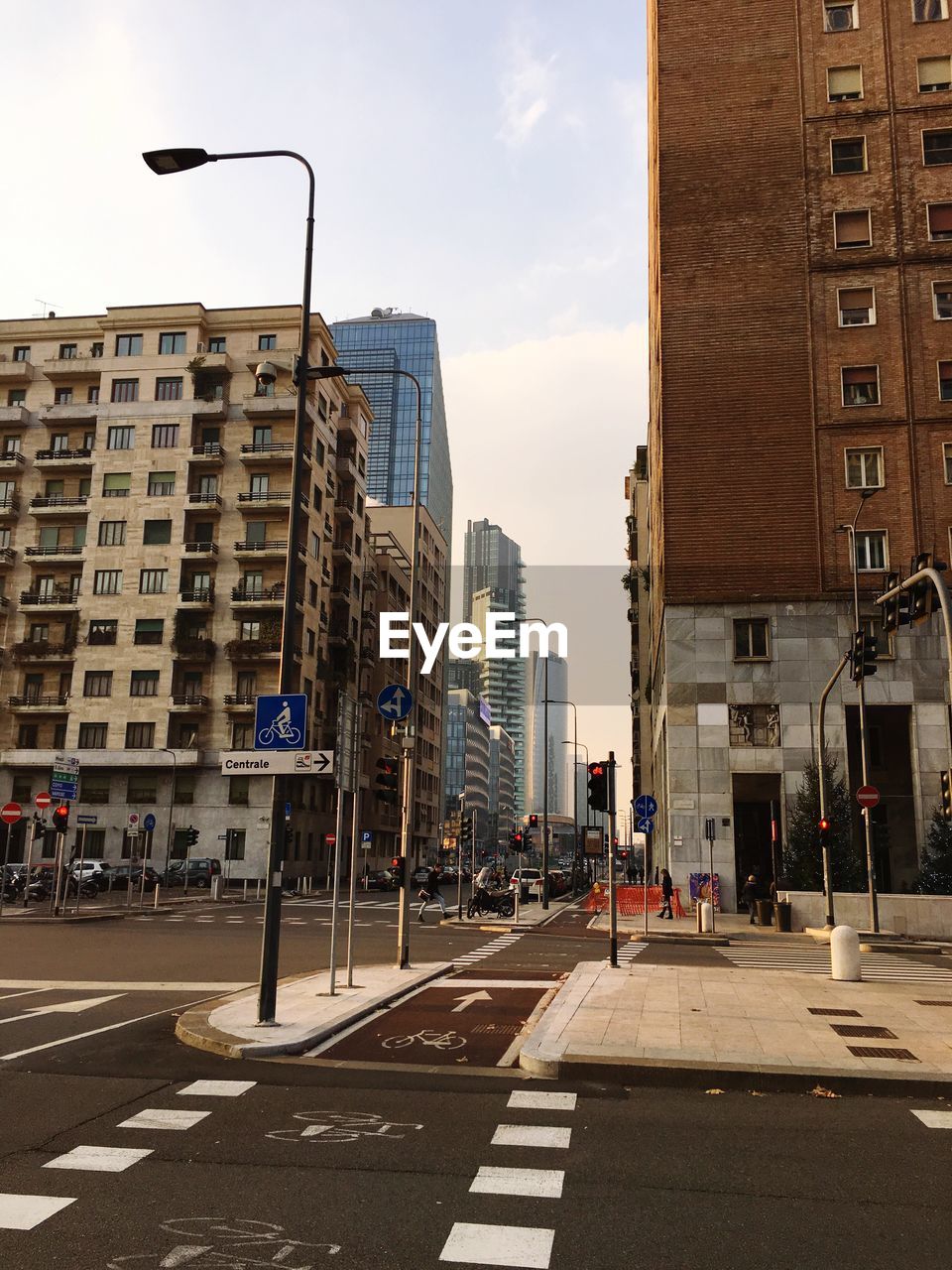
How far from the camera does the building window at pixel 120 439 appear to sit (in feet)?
208

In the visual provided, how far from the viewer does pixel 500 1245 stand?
5180 millimetres

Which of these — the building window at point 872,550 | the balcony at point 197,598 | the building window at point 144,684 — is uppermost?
the balcony at point 197,598

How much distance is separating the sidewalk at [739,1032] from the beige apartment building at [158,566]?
148 feet

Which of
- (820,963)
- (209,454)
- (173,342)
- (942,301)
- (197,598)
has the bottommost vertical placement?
(820,963)

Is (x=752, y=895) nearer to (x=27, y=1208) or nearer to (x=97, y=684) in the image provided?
(x=27, y=1208)

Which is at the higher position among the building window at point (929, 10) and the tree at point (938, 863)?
the building window at point (929, 10)

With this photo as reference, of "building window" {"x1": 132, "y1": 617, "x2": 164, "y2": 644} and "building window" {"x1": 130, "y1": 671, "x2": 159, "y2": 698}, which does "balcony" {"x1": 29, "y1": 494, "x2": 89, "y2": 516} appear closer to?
"building window" {"x1": 132, "y1": 617, "x2": 164, "y2": 644}

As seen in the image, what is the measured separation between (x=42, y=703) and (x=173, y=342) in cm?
2392

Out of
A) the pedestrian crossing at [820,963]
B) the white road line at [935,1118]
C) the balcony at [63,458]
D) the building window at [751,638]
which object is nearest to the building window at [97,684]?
the balcony at [63,458]

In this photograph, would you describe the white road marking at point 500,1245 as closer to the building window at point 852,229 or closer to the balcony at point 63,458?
the building window at point 852,229

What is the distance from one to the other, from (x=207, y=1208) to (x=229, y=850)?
5449 cm

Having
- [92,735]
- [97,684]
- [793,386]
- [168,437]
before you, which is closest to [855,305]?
[793,386]

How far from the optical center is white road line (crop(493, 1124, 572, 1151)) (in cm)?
706

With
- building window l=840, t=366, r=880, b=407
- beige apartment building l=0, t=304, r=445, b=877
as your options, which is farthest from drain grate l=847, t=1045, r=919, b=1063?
beige apartment building l=0, t=304, r=445, b=877
